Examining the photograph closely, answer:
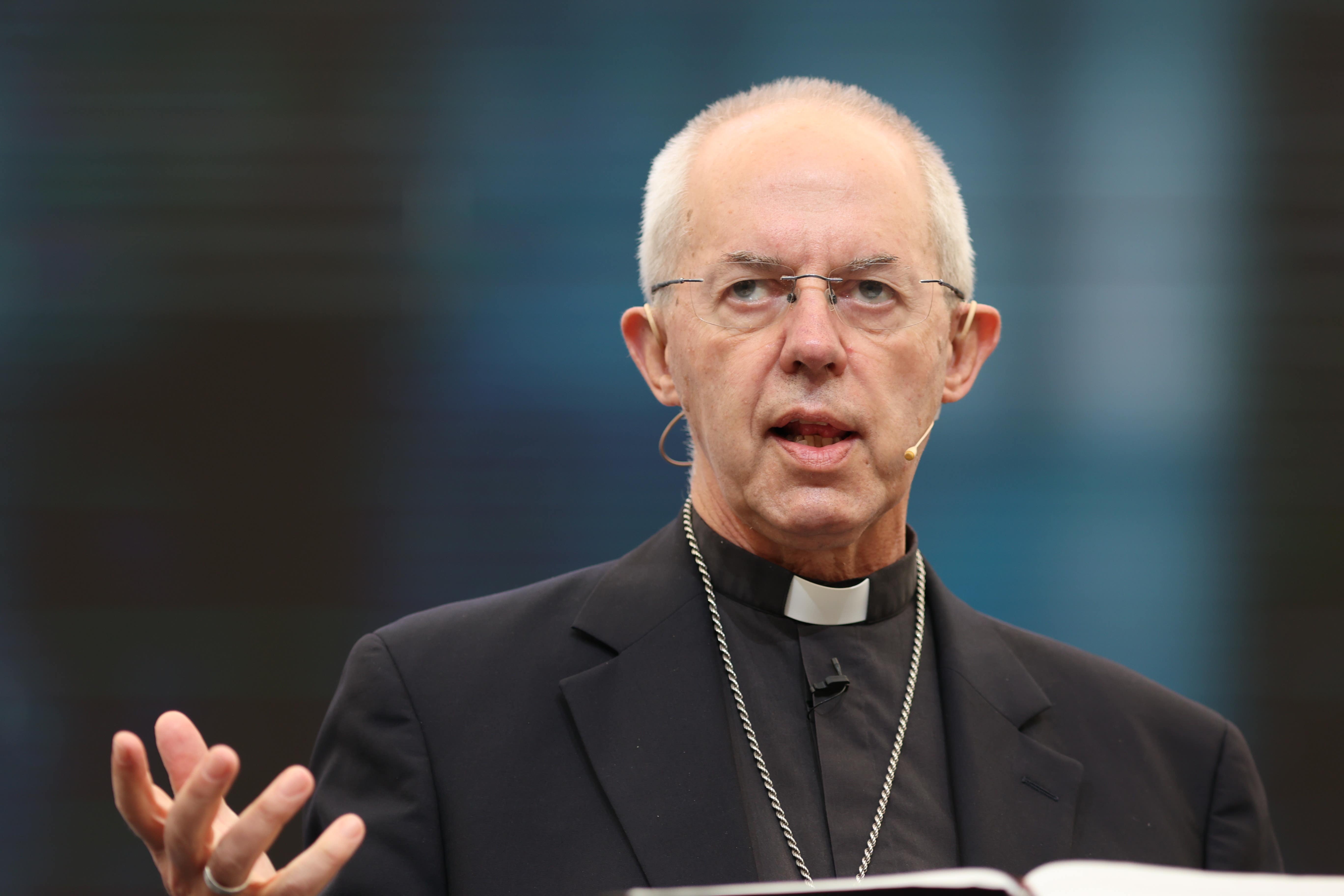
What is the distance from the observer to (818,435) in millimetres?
1791

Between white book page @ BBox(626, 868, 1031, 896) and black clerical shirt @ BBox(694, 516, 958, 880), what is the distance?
0.71 metres

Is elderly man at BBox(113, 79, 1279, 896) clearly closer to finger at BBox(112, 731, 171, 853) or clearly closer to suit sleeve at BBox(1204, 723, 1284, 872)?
suit sleeve at BBox(1204, 723, 1284, 872)

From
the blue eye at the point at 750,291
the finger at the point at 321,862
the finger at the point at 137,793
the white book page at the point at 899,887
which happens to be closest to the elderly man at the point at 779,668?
the blue eye at the point at 750,291

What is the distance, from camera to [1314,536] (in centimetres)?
342

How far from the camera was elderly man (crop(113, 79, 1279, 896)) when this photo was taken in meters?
1.64

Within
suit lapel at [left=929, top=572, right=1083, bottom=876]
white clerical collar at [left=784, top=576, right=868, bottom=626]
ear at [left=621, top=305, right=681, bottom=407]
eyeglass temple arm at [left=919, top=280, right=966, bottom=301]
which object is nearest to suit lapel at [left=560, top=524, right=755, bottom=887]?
white clerical collar at [left=784, top=576, right=868, bottom=626]

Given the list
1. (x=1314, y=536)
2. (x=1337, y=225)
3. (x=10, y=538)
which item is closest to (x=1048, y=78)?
(x=1337, y=225)

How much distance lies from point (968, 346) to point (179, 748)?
1.40 meters

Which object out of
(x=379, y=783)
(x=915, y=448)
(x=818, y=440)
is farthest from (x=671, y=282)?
(x=379, y=783)

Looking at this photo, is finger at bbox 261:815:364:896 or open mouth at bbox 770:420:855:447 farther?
open mouth at bbox 770:420:855:447

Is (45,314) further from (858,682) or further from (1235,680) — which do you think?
(1235,680)

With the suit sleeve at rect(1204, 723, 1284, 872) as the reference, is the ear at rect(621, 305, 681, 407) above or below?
above

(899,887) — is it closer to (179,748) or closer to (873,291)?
(179,748)

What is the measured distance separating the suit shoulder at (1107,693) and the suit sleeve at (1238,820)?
0.04 m
